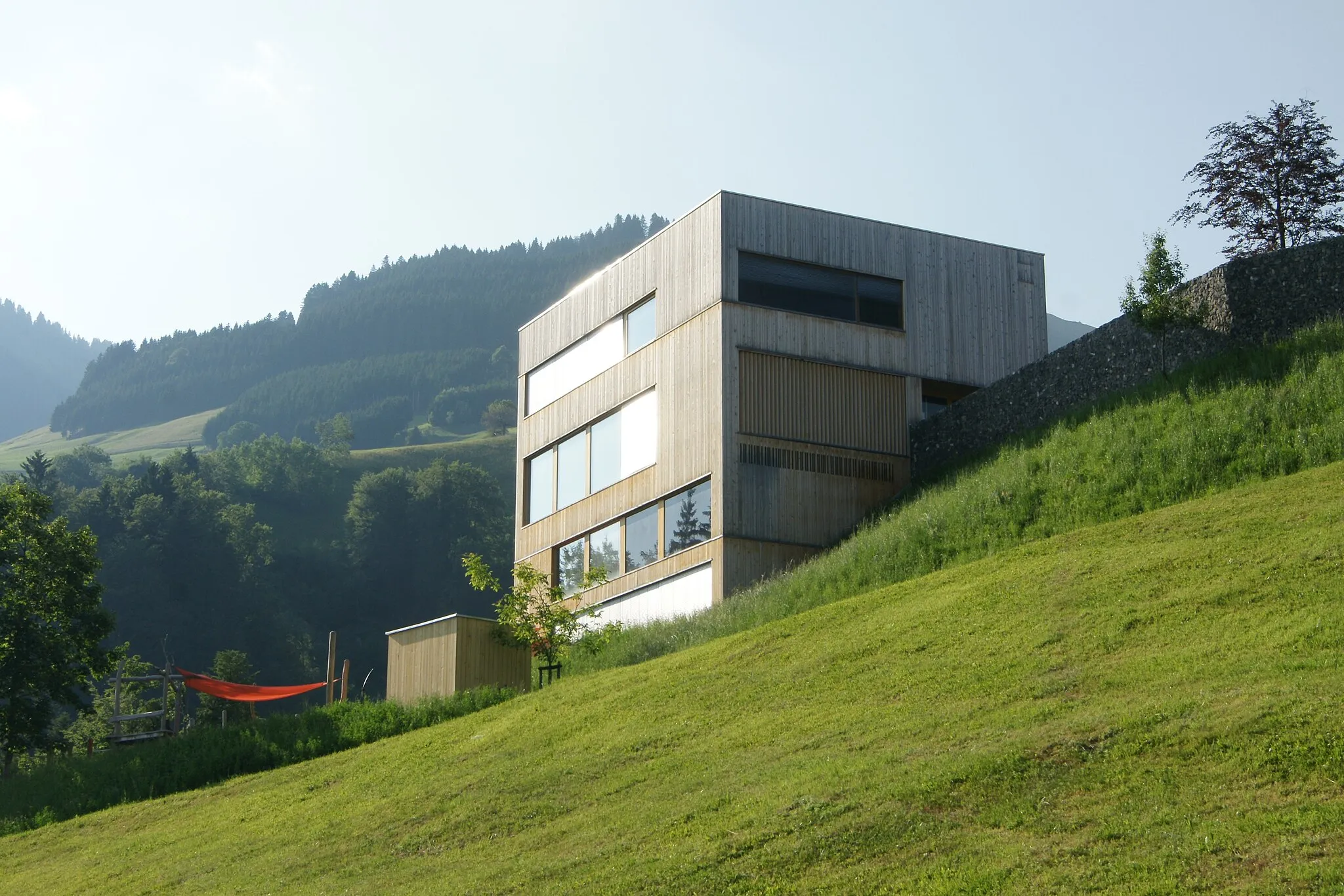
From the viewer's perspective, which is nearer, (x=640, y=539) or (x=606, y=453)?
(x=640, y=539)

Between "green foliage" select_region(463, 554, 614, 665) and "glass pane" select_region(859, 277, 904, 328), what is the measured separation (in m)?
7.86

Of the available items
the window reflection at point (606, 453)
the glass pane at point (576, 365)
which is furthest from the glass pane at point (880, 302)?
the window reflection at point (606, 453)

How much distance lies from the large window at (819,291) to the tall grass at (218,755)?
992 centimetres

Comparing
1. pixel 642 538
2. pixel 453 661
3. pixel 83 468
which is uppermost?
pixel 83 468

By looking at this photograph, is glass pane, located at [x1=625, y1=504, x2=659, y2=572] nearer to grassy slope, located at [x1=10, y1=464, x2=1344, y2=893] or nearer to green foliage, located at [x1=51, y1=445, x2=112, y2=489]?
grassy slope, located at [x1=10, y1=464, x2=1344, y2=893]

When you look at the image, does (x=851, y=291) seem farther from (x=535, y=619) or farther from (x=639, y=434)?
(x=535, y=619)

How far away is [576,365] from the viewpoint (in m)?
35.4

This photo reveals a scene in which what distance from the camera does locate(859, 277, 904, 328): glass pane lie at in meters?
31.2

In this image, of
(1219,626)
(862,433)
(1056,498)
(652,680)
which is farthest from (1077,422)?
(1219,626)

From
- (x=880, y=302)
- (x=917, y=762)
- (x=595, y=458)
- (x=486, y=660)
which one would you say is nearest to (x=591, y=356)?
(x=595, y=458)

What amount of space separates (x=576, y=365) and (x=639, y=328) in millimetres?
3026

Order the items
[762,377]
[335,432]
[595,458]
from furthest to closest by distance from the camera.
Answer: [335,432] < [595,458] < [762,377]

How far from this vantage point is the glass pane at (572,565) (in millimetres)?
34156

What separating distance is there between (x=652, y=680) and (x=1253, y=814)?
11.1m
